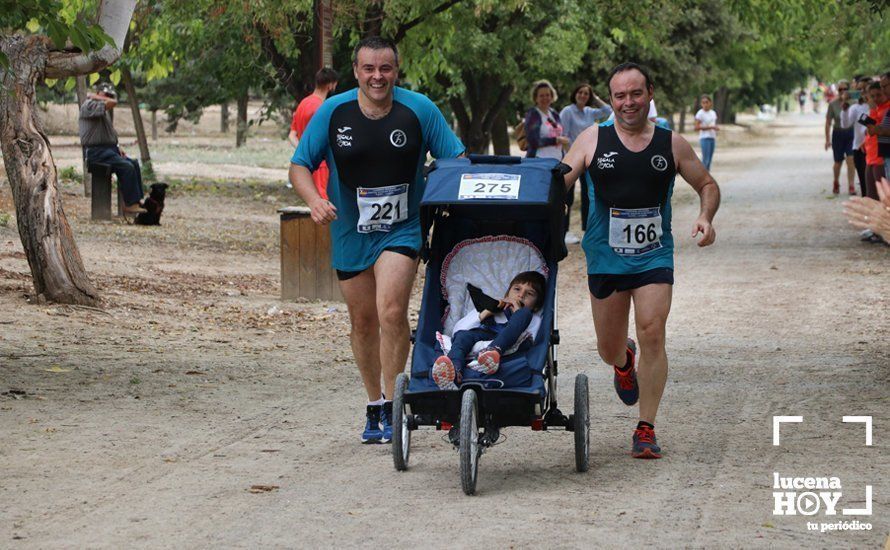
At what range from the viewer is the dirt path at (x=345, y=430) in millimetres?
6027

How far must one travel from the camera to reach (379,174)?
24.6 ft

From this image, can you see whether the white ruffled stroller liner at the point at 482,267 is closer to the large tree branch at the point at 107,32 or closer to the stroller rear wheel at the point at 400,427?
the stroller rear wheel at the point at 400,427

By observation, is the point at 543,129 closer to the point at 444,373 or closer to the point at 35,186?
the point at 35,186

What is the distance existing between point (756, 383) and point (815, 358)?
48.5 inches

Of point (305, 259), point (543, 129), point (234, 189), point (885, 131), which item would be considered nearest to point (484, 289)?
point (305, 259)

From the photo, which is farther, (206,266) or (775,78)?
(775,78)

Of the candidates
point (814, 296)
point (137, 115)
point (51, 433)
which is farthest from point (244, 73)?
point (51, 433)

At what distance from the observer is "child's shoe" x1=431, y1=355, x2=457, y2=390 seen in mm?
6754

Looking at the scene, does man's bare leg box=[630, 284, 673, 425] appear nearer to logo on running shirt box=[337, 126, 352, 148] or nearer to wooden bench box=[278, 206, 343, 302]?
logo on running shirt box=[337, 126, 352, 148]

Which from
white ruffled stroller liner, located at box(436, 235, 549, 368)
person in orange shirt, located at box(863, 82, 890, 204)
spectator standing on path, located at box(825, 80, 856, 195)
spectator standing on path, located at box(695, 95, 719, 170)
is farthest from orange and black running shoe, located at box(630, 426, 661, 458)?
spectator standing on path, located at box(695, 95, 719, 170)

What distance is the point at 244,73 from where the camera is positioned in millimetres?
25734

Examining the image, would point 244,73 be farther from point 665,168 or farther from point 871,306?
point 665,168

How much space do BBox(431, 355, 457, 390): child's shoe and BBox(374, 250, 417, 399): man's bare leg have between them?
2.90 ft

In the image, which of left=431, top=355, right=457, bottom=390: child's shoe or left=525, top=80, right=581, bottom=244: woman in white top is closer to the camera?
left=431, top=355, right=457, bottom=390: child's shoe
